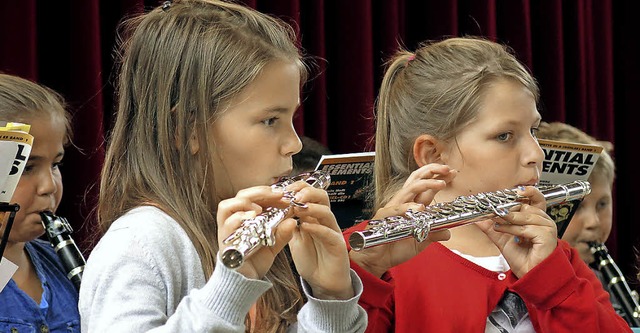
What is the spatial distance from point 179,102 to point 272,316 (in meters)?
0.29

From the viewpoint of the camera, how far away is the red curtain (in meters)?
Result: 2.11

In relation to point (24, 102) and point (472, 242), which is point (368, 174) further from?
point (24, 102)

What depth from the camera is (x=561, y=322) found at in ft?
4.70

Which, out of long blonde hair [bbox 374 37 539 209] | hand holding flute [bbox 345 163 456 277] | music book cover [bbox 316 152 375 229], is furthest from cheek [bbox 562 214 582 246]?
hand holding flute [bbox 345 163 456 277]

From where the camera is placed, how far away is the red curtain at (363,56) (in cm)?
211

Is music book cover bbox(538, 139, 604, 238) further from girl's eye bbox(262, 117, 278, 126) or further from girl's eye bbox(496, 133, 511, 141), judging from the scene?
girl's eye bbox(262, 117, 278, 126)

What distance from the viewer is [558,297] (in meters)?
1.43

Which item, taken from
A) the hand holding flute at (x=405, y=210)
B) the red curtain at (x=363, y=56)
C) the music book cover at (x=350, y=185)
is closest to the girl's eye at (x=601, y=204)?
the red curtain at (x=363, y=56)

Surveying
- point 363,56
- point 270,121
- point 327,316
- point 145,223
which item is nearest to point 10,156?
point 145,223

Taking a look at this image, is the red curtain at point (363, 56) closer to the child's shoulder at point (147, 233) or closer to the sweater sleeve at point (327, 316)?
the child's shoulder at point (147, 233)

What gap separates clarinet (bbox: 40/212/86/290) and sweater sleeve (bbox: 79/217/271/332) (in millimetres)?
497

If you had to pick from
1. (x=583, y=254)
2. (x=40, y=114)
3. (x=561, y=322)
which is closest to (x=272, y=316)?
(x=561, y=322)

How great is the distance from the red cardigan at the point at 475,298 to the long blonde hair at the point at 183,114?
23cm

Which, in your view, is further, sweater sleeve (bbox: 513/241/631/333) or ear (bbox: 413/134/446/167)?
ear (bbox: 413/134/446/167)
